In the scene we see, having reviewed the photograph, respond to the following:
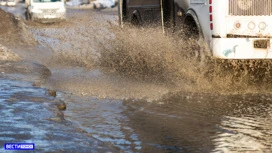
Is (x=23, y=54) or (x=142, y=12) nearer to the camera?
(x=142, y=12)

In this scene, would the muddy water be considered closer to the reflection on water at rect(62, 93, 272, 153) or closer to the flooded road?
the flooded road

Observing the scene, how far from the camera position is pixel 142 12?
46.1 ft

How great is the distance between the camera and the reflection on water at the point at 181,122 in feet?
21.8

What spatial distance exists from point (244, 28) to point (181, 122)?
96.6 inches

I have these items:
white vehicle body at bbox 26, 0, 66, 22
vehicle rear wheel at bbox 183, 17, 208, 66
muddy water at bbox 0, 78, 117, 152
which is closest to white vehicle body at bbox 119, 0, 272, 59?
vehicle rear wheel at bbox 183, 17, 208, 66

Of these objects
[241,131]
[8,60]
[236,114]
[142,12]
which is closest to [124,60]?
[142,12]

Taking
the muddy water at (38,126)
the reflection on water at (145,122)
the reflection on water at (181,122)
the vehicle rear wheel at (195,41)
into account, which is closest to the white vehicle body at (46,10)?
the vehicle rear wheel at (195,41)

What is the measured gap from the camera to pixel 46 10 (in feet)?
108

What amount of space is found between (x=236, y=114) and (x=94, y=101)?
1978mm

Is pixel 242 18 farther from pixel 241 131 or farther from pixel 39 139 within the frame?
pixel 39 139

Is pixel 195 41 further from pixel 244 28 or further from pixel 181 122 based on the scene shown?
pixel 181 122

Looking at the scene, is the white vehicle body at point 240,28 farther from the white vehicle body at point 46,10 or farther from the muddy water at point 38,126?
the white vehicle body at point 46,10

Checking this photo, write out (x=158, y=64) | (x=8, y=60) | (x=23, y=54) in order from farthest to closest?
(x=23, y=54), (x=8, y=60), (x=158, y=64)

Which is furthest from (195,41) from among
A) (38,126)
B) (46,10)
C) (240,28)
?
(46,10)
